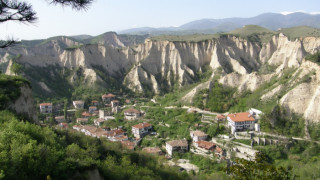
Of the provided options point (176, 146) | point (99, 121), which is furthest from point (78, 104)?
point (176, 146)

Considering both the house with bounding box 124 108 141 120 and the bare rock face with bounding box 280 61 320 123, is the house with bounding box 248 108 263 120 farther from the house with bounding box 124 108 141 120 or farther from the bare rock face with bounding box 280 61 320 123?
the house with bounding box 124 108 141 120

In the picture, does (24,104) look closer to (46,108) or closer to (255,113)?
(255,113)

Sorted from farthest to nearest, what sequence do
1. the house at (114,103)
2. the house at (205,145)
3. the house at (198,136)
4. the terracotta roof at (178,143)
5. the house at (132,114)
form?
1. the house at (114,103)
2. the house at (132,114)
3. the house at (198,136)
4. the terracotta roof at (178,143)
5. the house at (205,145)

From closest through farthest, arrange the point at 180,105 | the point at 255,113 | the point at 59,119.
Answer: the point at 255,113
the point at 180,105
the point at 59,119

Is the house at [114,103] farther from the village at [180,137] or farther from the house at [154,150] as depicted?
the house at [154,150]

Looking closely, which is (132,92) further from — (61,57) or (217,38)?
(217,38)

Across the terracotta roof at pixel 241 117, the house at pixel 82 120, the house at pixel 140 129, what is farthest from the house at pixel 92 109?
the terracotta roof at pixel 241 117
